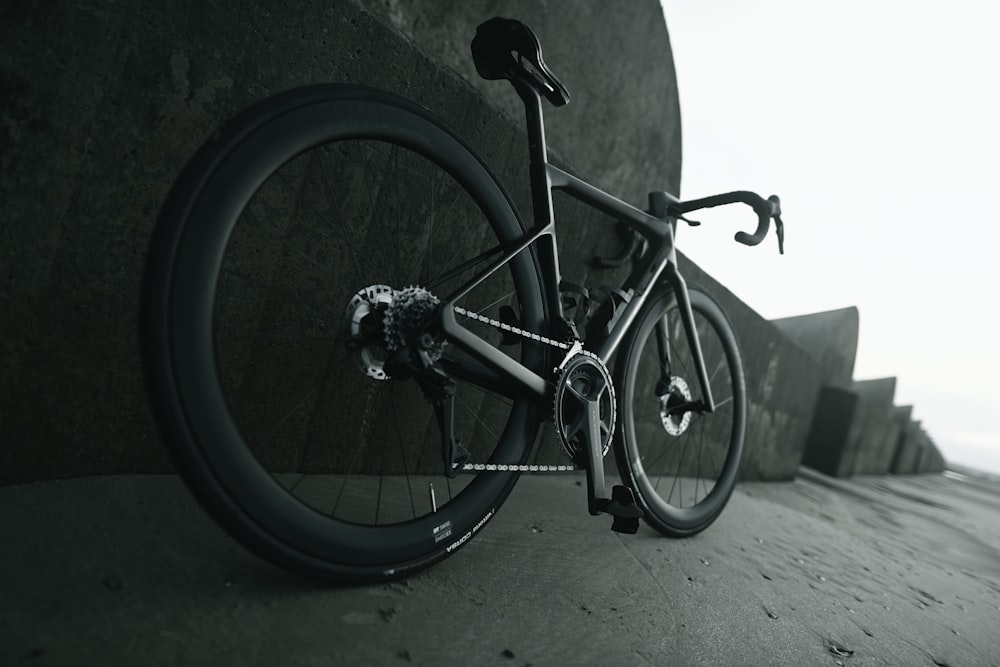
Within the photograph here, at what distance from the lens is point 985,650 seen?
162 centimetres

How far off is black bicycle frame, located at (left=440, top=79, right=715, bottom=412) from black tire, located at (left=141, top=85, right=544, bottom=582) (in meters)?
0.07

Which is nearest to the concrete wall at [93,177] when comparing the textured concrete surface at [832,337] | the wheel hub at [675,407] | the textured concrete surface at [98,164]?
the textured concrete surface at [98,164]

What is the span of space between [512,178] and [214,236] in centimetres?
128

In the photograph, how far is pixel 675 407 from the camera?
7.11 feet

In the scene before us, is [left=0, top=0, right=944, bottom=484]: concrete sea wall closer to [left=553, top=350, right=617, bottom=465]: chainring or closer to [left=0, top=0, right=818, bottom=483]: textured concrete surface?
[left=0, top=0, right=818, bottom=483]: textured concrete surface

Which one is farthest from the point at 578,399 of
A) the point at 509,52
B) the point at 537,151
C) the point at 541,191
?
the point at 509,52

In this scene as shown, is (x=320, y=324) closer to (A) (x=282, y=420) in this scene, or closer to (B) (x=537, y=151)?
(A) (x=282, y=420)

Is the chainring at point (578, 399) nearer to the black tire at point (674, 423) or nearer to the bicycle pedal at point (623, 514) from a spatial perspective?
the bicycle pedal at point (623, 514)

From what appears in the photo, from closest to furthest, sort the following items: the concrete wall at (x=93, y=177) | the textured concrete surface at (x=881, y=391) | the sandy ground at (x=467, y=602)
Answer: the sandy ground at (x=467, y=602) < the concrete wall at (x=93, y=177) < the textured concrete surface at (x=881, y=391)

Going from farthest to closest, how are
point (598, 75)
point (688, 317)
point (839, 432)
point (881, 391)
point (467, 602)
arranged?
point (881, 391) < point (839, 432) < point (598, 75) < point (688, 317) < point (467, 602)

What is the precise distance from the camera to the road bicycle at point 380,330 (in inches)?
36.4

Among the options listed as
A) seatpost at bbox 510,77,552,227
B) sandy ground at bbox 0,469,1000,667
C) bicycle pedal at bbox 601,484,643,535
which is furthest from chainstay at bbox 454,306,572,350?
sandy ground at bbox 0,469,1000,667

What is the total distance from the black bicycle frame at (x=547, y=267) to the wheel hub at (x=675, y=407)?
9.9 inches

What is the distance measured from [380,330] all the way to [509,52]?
2.59ft
